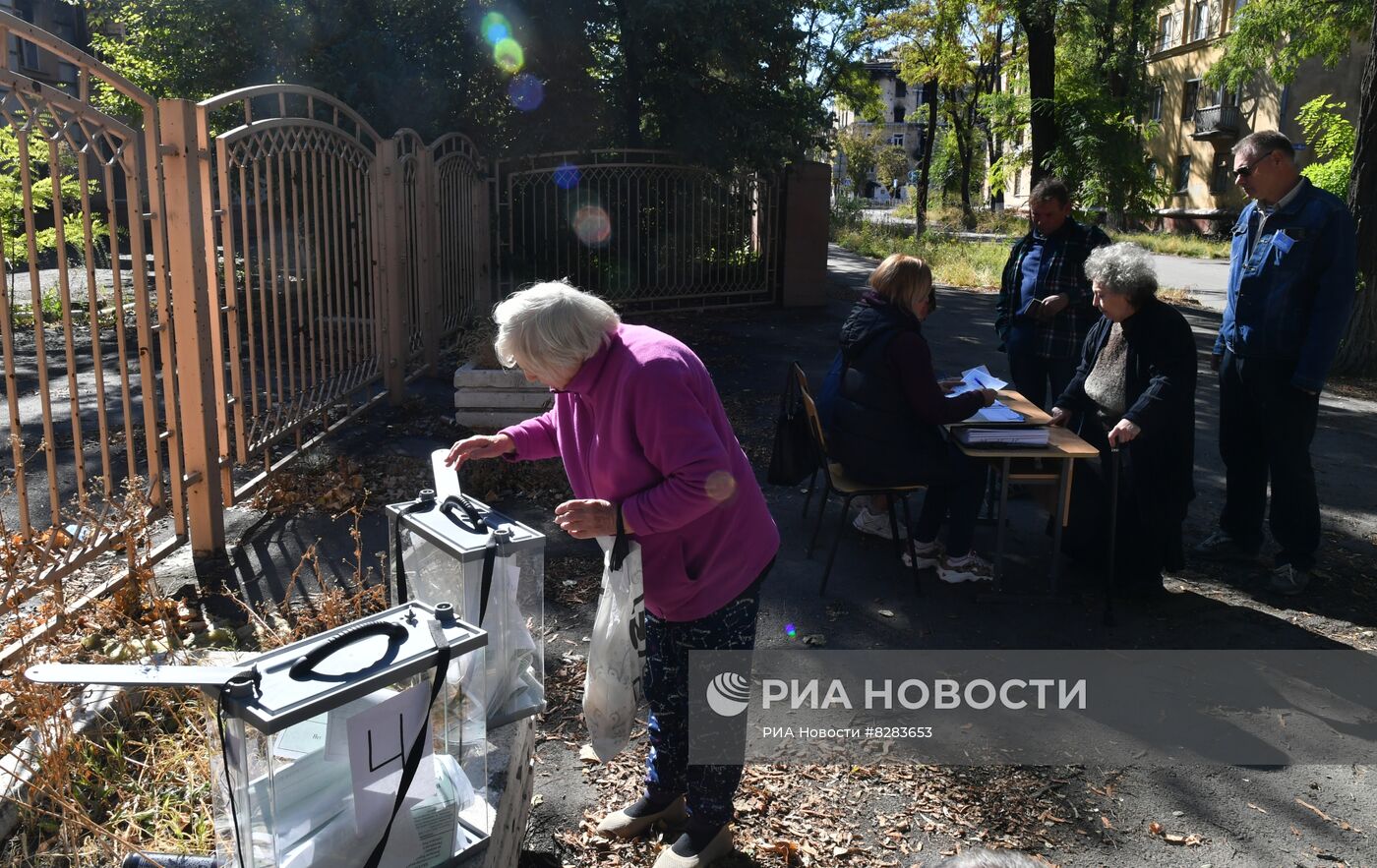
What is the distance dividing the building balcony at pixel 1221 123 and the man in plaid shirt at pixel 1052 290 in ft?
133

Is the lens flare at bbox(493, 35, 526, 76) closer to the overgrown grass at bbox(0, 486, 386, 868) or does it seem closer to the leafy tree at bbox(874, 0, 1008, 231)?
the overgrown grass at bbox(0, 486, 386, 868)

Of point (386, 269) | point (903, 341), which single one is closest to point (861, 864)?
point (903, 341)

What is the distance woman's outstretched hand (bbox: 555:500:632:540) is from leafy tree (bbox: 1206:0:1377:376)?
31.8ft

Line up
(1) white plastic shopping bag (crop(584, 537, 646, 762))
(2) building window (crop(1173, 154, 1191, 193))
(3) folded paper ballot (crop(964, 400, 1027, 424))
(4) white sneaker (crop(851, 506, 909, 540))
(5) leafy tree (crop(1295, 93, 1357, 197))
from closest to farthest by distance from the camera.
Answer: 1. (1) white plastic shopping bag (crop(584, 537, 646, 762))
2. (3) folded paper ballot (crop(964, 400, 1027, 424))
3. (4) white sneaker (crop(851, 506, 909, 540))
4. (5) leafy tree (crop(1295, 93, 1357, 197))
5. (2) building window (crop(1173, 154, 1191, 193))

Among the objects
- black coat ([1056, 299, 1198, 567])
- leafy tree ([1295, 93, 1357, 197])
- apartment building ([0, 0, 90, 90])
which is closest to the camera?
black coat ([1056, 299, 1198, 567])

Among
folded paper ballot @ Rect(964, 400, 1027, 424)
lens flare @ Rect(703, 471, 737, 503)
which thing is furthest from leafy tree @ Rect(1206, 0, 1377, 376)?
lens flare @ Rect(703, 471, 737, 503)

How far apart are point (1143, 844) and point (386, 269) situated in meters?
6.82

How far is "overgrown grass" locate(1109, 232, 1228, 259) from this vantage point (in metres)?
31.6

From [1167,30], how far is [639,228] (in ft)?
130

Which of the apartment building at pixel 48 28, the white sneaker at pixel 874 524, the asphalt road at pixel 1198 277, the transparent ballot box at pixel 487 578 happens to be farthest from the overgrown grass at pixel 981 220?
the transparent ballot box at pixel 487 578

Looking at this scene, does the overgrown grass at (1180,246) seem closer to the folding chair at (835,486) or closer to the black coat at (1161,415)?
the black coat at (1161,415)

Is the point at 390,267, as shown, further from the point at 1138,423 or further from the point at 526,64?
the point at 526,64

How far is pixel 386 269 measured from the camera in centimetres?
819

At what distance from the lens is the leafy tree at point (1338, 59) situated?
948cm
